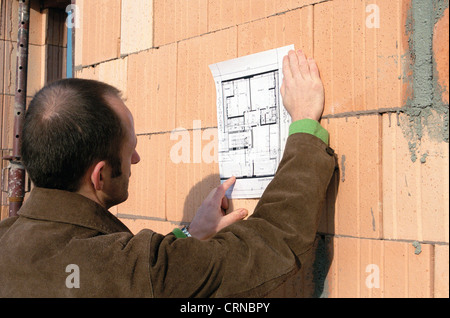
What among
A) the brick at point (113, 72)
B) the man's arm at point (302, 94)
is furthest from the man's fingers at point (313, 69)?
the brick at point (113, 72)

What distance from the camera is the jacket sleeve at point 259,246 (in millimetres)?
1188

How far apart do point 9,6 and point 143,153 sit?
2801mm

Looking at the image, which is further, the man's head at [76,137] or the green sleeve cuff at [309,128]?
the green sleeve cuff at [309,128]

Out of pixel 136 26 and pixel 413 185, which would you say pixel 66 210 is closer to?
pixel 413 185

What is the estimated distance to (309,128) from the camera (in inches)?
55.7

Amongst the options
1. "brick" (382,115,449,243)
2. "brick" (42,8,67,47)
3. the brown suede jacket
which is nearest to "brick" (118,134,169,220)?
the brown suede jacket

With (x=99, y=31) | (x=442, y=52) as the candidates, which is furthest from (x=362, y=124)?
(x=99, y=31)

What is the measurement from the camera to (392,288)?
1.31m

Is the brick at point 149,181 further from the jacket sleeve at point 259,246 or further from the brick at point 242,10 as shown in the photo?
the jacket sleeve at point 259,246

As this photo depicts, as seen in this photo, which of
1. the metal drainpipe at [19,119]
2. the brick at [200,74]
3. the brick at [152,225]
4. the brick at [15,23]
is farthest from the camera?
the brick at [15,23]

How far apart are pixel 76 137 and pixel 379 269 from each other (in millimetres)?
910

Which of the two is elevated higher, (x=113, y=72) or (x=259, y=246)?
(x=113, y=72)

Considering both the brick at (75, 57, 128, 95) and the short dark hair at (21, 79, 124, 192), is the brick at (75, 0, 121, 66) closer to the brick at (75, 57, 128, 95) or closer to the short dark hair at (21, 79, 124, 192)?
the brick at (75, 57, 128, 95)

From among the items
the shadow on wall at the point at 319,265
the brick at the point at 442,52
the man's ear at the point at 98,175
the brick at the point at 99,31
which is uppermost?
the brick at the point at 99,31
